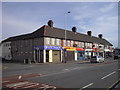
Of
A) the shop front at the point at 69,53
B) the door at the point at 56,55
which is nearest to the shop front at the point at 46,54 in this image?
the door at the point at 56,55

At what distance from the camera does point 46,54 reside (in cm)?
3531

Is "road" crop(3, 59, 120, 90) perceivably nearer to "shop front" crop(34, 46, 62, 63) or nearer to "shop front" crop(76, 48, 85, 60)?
"shop front" crop(34, 46, 62, 63)

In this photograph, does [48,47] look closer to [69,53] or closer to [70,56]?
[69,53]

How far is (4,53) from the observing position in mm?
55312

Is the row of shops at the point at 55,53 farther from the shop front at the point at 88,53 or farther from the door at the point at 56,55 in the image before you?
the shop front at the point at 88,53

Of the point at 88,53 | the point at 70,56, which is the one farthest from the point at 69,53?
the point at 88,53

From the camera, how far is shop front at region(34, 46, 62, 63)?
113 ft

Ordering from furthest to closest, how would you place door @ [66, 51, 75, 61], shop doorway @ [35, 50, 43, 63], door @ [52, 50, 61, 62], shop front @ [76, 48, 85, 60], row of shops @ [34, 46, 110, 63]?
shop front @ [76, 48, 85, 60] → door @ [66, 51, 75, 61] → door @ [52, 50, 61, 62] → shop doorway @ [35, 50, 43, 63] → row of shops @ [34, 46, 110, 63]

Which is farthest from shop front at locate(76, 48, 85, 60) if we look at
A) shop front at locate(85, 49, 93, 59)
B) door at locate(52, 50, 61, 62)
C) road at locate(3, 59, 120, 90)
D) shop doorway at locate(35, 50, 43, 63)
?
road at locate(3, 59, 120, 90)

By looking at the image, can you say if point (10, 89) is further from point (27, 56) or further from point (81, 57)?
point (81, 57)

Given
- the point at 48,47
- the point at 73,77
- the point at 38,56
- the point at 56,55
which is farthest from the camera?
the point at 56,55

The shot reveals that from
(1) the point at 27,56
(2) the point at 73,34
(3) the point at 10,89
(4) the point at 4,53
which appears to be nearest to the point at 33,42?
(1) the point at 27,56

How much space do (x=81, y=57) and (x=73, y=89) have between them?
4031 centimetres

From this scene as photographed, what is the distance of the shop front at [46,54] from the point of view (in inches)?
1357
